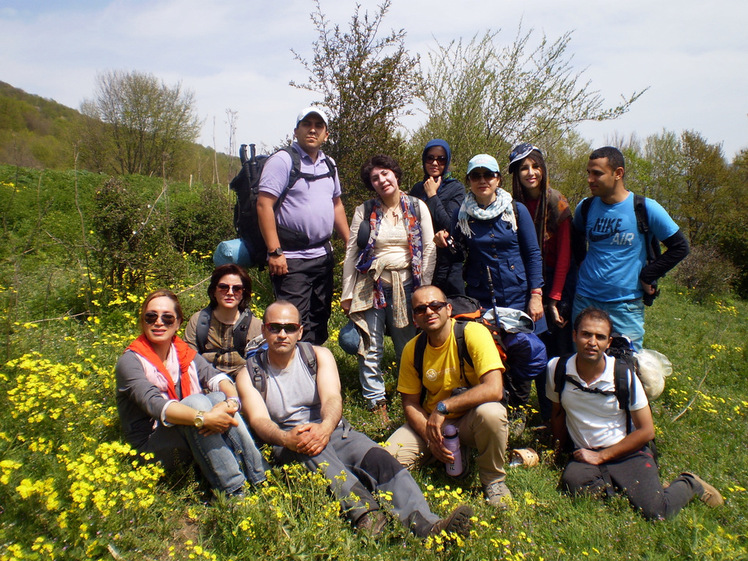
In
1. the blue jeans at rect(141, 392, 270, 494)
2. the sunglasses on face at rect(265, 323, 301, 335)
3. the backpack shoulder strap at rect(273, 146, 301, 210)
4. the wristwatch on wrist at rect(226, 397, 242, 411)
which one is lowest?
the blue jeans at rect(141, 392, 270, 494)

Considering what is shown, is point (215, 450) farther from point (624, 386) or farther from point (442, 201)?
point (442, 201)

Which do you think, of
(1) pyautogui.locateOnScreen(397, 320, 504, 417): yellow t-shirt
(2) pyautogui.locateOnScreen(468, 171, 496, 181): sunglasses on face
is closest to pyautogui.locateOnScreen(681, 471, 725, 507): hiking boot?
(1) pyautogui.locateOnScreen(397, 320, 504, 417): yellow t-shirt

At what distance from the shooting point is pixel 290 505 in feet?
8.40

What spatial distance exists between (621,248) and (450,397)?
69.3 inches

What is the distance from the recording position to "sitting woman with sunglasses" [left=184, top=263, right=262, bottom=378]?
3562 mm

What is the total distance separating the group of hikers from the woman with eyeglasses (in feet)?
0.05

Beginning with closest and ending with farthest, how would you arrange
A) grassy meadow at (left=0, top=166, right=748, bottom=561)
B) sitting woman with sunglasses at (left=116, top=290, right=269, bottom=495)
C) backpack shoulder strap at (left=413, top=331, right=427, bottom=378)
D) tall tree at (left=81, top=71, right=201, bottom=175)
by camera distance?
grassy meadow at (left=0, top=166, right=748, bottom=561) → sitting woman with sunglasses at (left=116, top=290, right=269, bottom=495) → backpack shoulder strap at (left=413, top=331, right=427, bottom=378) → tall tree at (left=81, top=71, right=201, bottom=175)

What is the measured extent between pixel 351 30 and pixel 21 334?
5.55 m

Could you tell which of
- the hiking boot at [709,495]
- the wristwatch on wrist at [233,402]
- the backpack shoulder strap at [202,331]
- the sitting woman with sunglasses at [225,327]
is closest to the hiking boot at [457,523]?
the wristwatch on wrist at [233,402]

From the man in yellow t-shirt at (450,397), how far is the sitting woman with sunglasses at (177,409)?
3.52 feet

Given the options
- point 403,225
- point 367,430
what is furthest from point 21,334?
point 403,225

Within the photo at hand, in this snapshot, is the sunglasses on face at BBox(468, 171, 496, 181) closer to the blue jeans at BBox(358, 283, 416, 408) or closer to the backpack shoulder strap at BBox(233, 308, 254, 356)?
the blue jeans at BBox(358, 283, 416, 408)

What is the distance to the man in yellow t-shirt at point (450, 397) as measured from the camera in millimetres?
3074

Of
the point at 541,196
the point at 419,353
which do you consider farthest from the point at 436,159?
the point at 419,353
